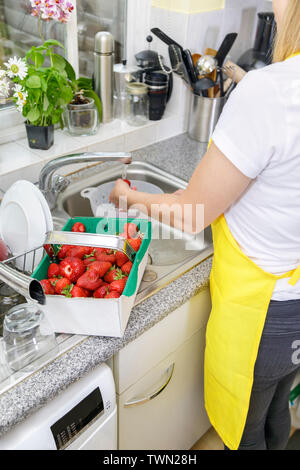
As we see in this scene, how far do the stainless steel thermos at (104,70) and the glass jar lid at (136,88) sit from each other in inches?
2.7


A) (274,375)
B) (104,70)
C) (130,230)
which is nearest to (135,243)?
(130,230)

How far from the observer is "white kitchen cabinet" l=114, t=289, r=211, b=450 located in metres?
0.98

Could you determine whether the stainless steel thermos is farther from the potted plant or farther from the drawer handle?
the drawer handle

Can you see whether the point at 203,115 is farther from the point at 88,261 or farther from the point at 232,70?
the point at 88,261

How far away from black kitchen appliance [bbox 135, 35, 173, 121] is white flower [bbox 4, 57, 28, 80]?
1.59 feet

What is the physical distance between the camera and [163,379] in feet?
3.62

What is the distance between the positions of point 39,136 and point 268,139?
0.80 m

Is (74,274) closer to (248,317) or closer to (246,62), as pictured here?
(248,317)

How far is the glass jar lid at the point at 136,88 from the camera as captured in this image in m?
1.47

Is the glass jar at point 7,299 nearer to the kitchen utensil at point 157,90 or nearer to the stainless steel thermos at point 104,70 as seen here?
the stainless steel thermos at point 104,70

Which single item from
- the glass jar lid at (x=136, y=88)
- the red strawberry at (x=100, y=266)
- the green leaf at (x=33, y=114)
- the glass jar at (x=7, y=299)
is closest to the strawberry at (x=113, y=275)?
the red strawberry at (x=100, y=266)

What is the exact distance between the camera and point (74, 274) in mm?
857
